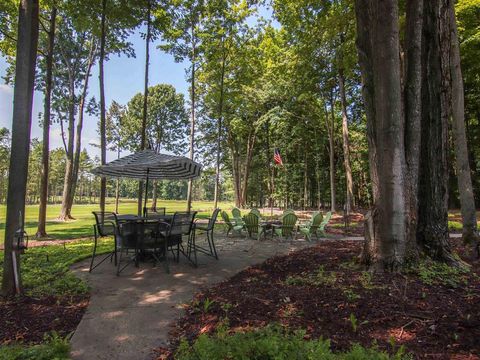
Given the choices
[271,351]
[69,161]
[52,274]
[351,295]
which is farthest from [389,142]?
[69,161]

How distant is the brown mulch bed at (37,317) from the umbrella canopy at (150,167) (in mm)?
2654

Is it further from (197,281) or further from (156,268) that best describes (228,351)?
(156,268)

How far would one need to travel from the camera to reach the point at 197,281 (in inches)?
186

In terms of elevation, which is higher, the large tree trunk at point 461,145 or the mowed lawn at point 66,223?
the large tree trunk at point 461,145

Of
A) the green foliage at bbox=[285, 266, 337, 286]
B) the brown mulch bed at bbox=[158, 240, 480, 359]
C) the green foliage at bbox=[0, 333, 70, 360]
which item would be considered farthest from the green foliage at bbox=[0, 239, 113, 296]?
the green foliage at bbox=[285, 266, 337, 286]

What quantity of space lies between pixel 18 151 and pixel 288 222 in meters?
6.85

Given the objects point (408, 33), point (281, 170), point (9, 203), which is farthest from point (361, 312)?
point (281, 170)

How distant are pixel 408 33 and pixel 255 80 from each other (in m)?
16.0

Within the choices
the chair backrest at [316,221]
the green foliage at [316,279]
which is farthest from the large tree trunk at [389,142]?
the chair backrest at [316,221]

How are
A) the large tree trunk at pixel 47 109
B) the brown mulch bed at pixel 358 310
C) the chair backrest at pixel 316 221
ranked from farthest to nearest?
1. the large tree trunk at pixel 47 109
2. the chair backrest at pixel 316 221
3. the brown mulch bed at pixel 358 310

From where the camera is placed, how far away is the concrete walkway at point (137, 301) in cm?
270

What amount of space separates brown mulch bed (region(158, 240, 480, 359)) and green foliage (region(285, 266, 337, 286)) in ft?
0.05

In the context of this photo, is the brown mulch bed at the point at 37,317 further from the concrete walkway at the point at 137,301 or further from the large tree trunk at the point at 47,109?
the large tree trunk at the point at 47,109

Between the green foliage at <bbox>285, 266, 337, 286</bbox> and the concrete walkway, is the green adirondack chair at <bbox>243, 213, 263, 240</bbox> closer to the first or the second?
the concrete walkway
